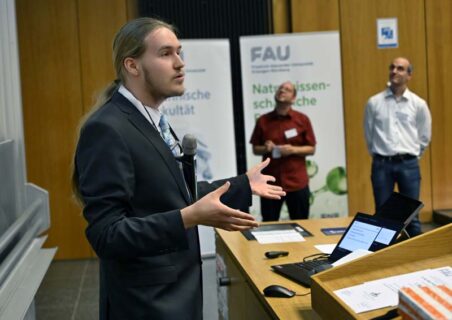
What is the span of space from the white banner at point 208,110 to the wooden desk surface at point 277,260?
2623 mm

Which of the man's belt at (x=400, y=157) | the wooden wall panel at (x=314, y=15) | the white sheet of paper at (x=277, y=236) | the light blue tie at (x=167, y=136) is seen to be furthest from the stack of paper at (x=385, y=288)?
the wooden wall panel at (x=314, y=15)

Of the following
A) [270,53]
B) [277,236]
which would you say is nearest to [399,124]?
[270,53]

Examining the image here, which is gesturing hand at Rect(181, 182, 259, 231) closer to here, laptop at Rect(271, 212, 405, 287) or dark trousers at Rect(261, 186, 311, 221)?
laptop at Rect(271, 212, 405, 287)

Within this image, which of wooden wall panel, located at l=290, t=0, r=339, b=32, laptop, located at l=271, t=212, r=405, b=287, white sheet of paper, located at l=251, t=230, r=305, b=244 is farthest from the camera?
wooden wall panel, located at l=290, t=0, r=339, b=32

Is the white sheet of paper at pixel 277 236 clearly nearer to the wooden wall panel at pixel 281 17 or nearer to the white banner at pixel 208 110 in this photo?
the white banner at pixel 208 110

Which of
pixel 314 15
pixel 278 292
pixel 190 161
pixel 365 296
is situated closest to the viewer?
pixel 365 296

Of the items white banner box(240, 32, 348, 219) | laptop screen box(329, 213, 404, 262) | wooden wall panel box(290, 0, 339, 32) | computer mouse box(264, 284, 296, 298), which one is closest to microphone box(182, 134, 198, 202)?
computer mouse box(264, 284, 296, 298)

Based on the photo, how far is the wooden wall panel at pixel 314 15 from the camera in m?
6.61

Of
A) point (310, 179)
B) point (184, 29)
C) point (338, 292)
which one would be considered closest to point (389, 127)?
point (310, 179)

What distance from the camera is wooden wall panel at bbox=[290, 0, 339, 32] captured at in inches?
260

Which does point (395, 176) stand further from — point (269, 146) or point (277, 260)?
point (277, 260)

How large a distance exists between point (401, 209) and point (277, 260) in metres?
0.56

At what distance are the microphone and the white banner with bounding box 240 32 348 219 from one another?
421 centimetres

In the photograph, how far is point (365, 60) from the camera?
6.70 m
